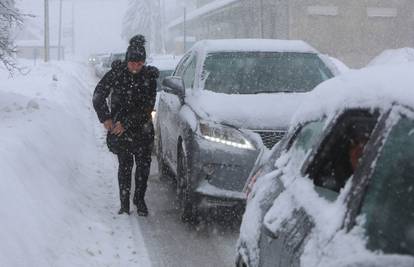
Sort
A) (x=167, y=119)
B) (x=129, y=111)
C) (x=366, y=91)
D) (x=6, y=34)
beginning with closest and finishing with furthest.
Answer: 1. (x=366, y=91)
2. (x=129, y=111)
3. (x=167, y=119)
4. (x=6, y=34)

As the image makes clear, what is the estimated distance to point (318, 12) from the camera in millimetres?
32594

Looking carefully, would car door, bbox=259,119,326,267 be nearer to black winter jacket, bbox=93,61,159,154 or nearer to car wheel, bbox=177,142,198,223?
car wheel, bbox=177,142,198,223

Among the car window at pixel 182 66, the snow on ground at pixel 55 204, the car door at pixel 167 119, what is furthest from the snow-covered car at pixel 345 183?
the car window at pixel 182 66

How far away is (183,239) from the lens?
6.21 metres

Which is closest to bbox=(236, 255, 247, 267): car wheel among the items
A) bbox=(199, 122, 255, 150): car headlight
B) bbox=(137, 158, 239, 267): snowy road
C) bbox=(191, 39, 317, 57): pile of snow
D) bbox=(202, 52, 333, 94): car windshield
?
bbox=(137, 158, 239, 267): snowy road

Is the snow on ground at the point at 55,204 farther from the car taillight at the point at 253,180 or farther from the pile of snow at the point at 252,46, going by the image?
the pile of snow at the point at 252,46

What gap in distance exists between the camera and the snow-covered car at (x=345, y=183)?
2.01 m

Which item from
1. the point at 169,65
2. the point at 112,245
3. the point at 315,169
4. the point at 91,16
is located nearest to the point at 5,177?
the point at 112,245

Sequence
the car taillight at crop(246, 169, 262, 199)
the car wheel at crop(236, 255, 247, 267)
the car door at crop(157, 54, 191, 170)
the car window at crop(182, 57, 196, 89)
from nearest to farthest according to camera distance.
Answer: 1. the car wheel at crop(236, 255, 247, 267)
2. the car taillight at crop(246, 169, 262, 199)
3. the car window at crop(182, 57, 196, 89)
4. the car door at crop(157, 54, 191, 170)

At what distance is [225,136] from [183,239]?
Result: 1126 millimetres

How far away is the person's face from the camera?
6.80 metres

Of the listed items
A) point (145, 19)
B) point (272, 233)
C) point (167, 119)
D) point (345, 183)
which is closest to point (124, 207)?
point (167, 119)

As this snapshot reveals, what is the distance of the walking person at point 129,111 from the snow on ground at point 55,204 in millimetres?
550

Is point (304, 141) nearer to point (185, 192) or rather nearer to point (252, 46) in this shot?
point (185, 192)
